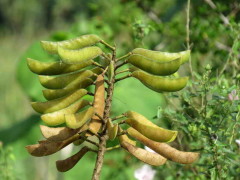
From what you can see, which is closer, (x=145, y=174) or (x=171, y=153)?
(x=171, y=153)

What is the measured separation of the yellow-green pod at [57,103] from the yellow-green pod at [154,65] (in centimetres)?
13

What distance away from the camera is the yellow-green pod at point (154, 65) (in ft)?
3.72

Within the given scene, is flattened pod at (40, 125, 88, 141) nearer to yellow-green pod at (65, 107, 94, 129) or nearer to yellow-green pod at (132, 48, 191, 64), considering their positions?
yellow-green pod at (65, 107, 94, 129)

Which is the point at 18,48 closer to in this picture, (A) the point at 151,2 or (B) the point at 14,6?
(B) the point at 14,6

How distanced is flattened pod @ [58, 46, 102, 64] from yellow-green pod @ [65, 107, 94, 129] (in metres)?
0.11

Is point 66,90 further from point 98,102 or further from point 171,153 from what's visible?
point 171,153

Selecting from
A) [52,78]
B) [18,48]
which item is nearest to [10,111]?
[52,78]

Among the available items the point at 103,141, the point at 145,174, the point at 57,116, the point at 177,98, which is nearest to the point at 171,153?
the point at 103,141

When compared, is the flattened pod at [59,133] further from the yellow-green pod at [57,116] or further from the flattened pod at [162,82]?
the flattened pod at [162,82]

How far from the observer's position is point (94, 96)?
119 cm

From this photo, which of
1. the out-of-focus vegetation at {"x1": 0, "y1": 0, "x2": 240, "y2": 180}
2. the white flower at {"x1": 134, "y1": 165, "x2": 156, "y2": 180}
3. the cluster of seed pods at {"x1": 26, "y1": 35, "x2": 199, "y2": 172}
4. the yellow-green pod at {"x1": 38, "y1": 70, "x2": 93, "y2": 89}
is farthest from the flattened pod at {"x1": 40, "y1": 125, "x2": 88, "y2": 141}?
the white flower at {"x1": 134, "y1": 165, "x2": 156, "y2": 180}

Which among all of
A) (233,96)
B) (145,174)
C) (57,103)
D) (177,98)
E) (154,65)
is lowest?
(145,174)

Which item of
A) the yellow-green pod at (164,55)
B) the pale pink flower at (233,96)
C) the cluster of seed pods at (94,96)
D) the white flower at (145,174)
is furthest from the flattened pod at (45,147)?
the white flower at (145,174)

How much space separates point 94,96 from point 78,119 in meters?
0.08
